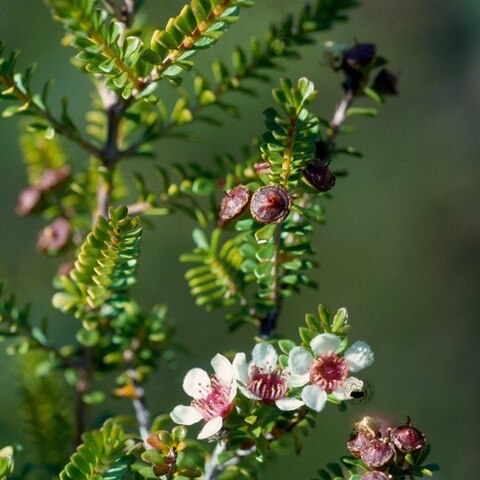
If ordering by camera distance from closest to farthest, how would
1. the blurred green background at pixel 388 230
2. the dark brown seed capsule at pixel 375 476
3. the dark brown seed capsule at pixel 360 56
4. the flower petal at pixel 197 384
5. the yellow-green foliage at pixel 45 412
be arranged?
the dark brown seed capsule at pixel 375 476
the flower petal at pixel 197 384
the dark brown seed capsule at pixel 360 56
the yellow-green foliage at pixel 45 412
the blurred green background at pixel 388 230

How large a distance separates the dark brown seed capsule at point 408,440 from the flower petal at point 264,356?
22 centimetres

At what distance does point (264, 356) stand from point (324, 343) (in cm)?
11

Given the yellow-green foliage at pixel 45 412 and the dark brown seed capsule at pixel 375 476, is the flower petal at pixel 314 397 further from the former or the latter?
the yellow-green foliage at pixel 45 412

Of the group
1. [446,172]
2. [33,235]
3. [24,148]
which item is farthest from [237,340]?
[24,148]

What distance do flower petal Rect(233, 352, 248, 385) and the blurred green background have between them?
2385mm

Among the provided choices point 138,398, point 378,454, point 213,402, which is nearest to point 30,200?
point 138,398

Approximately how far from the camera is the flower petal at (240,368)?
126 centimetres

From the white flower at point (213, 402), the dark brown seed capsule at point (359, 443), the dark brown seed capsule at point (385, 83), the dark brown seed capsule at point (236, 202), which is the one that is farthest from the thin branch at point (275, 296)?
the dark brown seed capsule at point (385, 83)

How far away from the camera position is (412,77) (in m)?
5.14

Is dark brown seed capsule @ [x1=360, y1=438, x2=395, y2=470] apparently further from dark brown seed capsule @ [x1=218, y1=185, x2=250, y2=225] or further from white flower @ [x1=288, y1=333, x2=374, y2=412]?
dark brown seed capsule @ [x1=218, y1=185, x2=250, y2=225]

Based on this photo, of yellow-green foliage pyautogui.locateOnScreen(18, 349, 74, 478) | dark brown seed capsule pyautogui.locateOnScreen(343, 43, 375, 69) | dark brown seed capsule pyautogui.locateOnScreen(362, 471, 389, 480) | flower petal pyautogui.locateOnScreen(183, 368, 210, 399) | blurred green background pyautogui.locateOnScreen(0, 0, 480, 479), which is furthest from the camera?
blurred green background pyautogui.locateOnScreen(0, 0, 480, 479)

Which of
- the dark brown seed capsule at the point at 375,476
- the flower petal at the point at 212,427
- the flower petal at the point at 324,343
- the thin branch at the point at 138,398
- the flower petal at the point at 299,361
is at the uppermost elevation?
the flower petal at the point at 324,343

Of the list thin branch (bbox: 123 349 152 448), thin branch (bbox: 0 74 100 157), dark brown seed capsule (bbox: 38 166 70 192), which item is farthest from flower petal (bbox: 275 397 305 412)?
dark brown seed capsule (bbox: 38 166 70 192)

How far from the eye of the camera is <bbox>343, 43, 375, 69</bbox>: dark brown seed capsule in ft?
5.18
